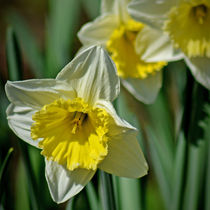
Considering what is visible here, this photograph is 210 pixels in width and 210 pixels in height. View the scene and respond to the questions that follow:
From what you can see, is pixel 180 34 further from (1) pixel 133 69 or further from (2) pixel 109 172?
(2) pixel 109 172

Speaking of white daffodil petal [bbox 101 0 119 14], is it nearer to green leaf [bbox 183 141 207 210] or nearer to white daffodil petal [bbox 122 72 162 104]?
white daffodil petal [bbox 122 72 162 104]

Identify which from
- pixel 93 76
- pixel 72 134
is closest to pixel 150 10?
pixel 93 76

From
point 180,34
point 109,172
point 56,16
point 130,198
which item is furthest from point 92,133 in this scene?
point 56,16

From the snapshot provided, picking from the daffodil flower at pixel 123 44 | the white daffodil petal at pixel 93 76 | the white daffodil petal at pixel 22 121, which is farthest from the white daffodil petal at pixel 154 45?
the white daffodil petal at pixel 22 121

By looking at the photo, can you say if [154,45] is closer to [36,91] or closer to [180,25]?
[180,25]

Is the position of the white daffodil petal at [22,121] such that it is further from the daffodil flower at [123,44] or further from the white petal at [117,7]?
the white petal at [117,7]

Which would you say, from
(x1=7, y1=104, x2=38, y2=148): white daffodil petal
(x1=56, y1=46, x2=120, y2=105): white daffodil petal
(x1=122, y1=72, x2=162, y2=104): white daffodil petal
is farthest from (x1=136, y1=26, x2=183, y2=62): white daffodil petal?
(x1=7, y1=104, x2=38, y2=148): white daffodil petal
